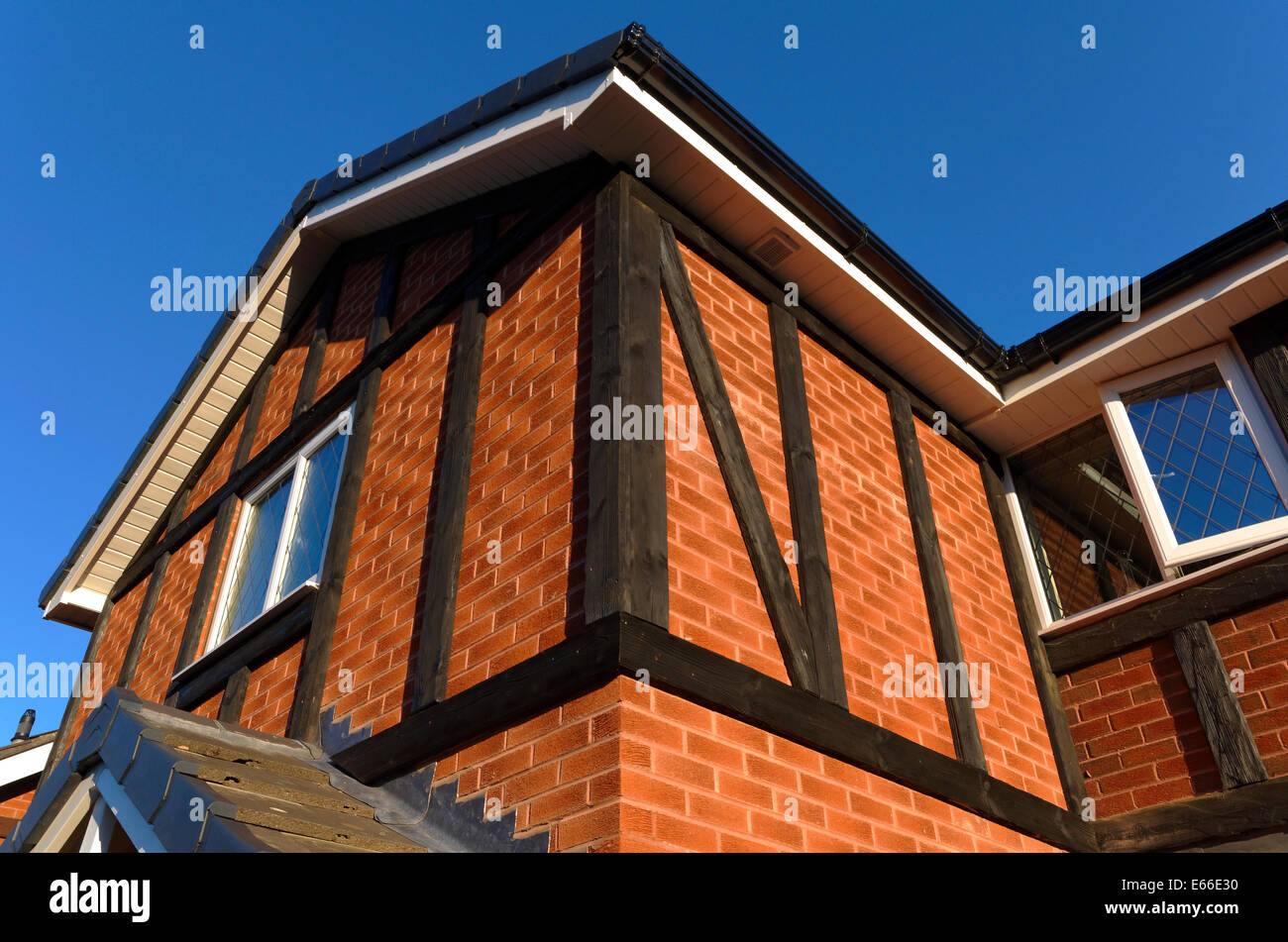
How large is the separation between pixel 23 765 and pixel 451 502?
803cm

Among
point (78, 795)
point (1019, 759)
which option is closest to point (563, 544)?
point (78, 795)

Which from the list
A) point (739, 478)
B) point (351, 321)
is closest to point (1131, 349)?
point (739, 478)

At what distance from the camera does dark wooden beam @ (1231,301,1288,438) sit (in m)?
5.78

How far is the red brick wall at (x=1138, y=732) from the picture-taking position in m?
5.38

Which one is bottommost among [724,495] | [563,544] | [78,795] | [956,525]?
[78,795]

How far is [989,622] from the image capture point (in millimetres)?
6043

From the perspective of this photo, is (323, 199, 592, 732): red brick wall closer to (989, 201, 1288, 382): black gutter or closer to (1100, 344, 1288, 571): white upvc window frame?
(989, 201, 1288, 382): black gutter

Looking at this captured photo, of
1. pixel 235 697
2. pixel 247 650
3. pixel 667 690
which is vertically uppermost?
pixel 247 650

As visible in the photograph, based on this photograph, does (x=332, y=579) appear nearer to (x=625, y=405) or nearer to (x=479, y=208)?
(x=625, y=405)

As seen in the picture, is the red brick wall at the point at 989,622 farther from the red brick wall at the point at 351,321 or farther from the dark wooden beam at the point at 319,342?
the dark wooden beam at the point at 319,342

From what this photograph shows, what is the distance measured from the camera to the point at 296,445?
7.15m

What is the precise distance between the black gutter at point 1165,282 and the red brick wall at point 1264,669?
200 cm

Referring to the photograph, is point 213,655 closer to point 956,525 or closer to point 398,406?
point 398,406

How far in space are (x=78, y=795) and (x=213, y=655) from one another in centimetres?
245
